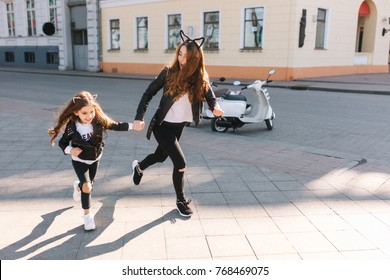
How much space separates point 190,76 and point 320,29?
1919cm

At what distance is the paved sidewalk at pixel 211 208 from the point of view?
10.8 feet

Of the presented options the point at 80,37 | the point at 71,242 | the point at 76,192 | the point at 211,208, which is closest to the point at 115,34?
the point at 80,37

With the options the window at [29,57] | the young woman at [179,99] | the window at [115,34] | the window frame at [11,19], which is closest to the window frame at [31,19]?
the window at [29,57]

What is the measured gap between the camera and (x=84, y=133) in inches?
140

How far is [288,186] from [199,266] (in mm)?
2166

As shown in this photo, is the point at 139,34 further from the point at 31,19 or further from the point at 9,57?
the point at 9,57

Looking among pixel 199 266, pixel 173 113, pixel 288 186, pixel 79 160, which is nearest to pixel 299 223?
pixel 288 186

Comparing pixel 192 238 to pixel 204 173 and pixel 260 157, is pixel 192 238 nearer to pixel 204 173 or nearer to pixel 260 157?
pixel 204 173

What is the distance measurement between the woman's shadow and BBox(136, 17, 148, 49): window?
22335 millimetres

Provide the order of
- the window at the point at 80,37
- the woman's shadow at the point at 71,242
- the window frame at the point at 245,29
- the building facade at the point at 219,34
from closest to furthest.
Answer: the woman's shadow at the point at 71,242
the building facade at the point at 219,34
the window frame at the point at 245,29
the window at the point at 80,37

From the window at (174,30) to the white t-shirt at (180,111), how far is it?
20101 millimetres

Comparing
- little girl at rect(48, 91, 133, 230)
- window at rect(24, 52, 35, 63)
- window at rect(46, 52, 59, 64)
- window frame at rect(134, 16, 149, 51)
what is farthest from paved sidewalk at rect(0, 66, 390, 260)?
window at rect(24, 52, 35, 63)

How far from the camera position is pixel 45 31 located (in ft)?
97.7

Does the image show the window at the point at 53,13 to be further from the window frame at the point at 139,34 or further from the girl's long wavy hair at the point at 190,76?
the girl's long wavy hair at the point at 190,76
